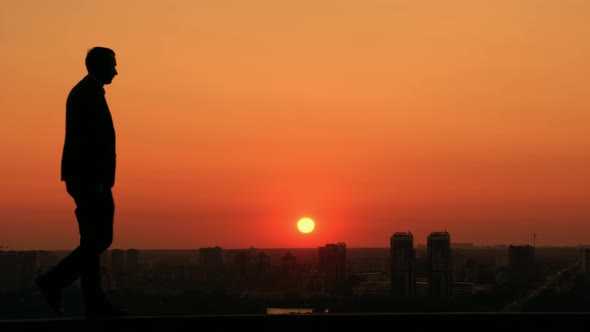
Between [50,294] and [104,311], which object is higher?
[50,294]

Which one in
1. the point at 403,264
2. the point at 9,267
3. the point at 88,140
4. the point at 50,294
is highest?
A: the point at 403,264

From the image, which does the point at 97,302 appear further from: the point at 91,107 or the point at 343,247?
the point at 343,247

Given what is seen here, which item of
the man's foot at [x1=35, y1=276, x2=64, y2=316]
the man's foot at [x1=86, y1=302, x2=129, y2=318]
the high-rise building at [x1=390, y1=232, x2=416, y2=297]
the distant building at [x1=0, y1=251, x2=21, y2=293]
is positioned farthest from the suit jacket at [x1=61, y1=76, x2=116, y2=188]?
the high-rise building at [x1=390, y1=232, x2=416, y2=297]


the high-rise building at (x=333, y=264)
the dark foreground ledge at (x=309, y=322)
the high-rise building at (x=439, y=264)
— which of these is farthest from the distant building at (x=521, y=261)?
the dark foreground ledge at (x=309, y=322)

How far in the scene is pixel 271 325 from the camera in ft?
24.3

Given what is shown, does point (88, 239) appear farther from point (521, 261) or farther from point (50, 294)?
point (521, 261)

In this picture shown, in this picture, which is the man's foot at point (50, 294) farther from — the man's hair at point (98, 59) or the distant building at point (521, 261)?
the distant building at point (521, 261)

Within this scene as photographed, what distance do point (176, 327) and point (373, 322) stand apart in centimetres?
155

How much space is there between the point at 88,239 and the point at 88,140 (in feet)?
2.65

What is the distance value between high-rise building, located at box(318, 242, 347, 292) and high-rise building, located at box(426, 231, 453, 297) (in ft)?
24.5

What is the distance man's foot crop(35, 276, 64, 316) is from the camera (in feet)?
25.2

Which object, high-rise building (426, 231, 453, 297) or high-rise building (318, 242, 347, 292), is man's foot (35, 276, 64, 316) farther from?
high-rise building (318, 242, 347, 292)

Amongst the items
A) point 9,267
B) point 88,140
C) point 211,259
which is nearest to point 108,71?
point 88,140

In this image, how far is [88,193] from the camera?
25.3 feet
